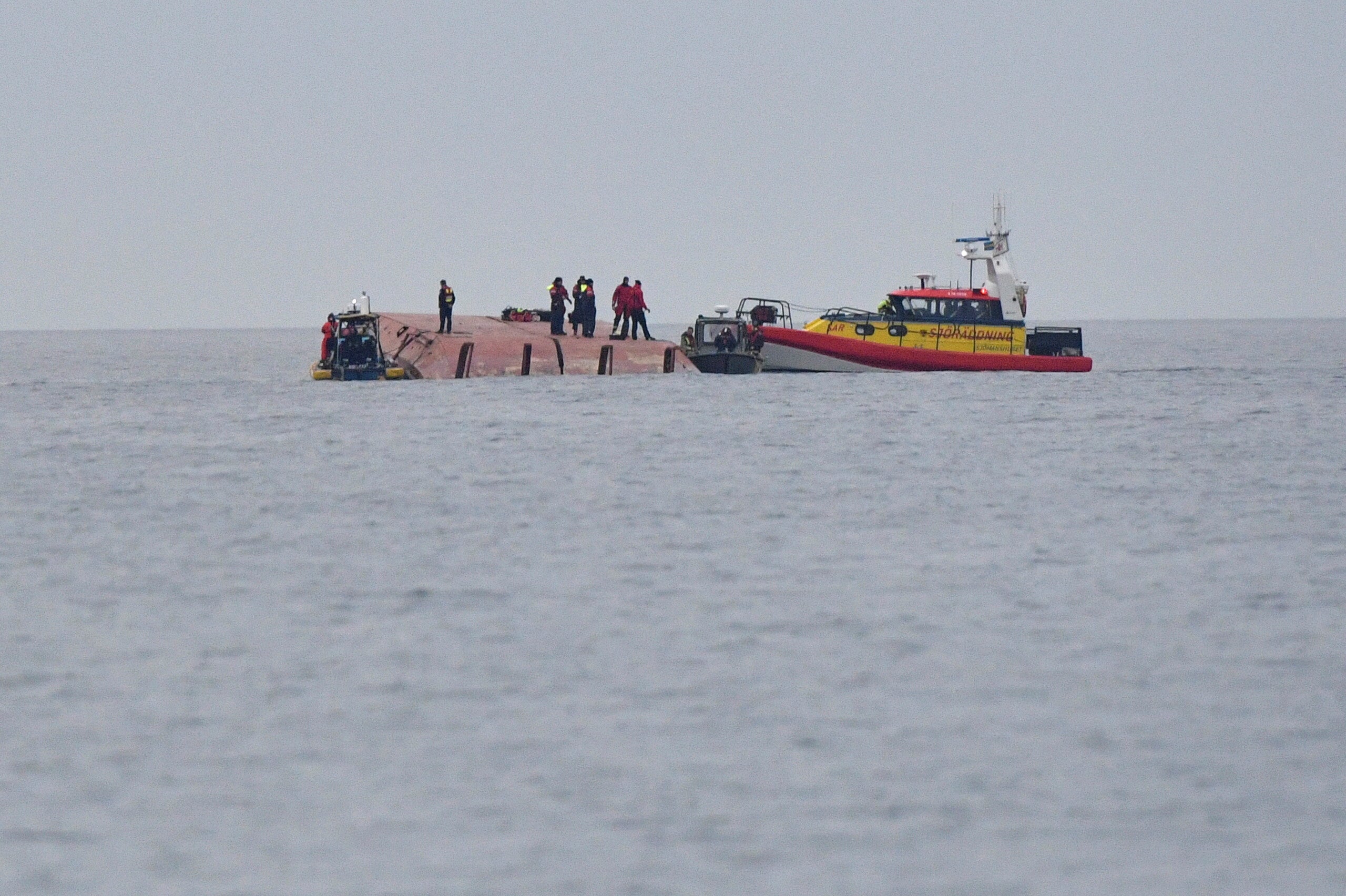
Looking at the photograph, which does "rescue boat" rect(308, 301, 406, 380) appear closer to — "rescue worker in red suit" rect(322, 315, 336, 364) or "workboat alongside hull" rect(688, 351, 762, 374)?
"rescue worker in red suit" rect(322, 315, 336, 364)

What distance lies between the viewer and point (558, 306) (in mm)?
46812

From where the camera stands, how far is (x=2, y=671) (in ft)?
39.7

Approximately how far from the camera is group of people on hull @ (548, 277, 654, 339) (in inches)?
1797

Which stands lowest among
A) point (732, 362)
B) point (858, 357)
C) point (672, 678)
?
point (672, 678)

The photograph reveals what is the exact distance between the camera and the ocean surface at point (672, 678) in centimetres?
823

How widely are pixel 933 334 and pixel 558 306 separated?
420 inches

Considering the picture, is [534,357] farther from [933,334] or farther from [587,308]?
[933,334]

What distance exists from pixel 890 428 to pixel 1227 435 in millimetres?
6772

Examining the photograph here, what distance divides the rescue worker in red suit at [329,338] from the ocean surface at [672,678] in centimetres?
1825

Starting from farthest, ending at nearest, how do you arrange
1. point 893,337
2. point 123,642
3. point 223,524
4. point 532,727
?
point 893,337 < point 223,524 < point 123,642 < point 532,727

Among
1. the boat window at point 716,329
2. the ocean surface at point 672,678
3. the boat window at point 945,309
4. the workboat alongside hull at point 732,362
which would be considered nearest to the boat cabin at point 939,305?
the boat window at point 945,309

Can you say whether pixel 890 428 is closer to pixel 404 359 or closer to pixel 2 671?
pixel 404 359

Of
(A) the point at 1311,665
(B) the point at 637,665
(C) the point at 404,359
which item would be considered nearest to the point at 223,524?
(B) the point at 637,665

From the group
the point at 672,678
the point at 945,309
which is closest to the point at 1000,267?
the point at 945,309
